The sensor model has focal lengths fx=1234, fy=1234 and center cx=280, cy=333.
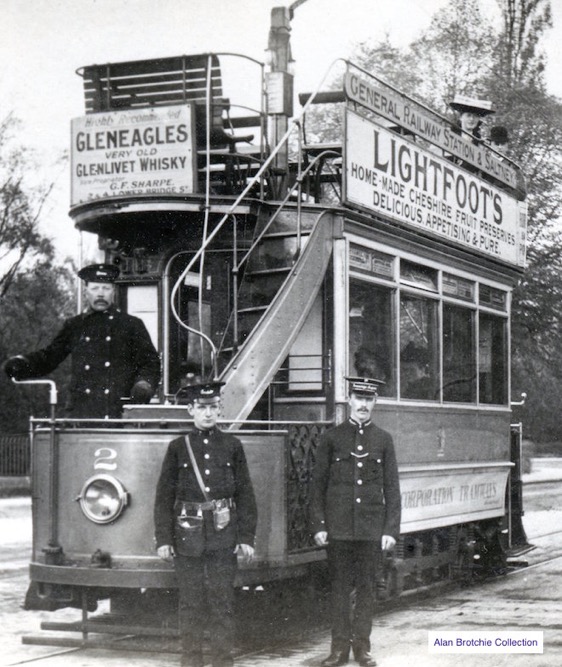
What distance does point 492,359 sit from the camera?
11.9 meters

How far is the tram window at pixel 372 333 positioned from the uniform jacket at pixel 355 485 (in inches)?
47.1

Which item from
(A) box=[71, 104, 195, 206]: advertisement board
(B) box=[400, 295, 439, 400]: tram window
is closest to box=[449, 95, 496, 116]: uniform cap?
(B) box=[400, 295, 439, 400]: tram window

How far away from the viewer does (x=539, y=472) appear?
36500mm

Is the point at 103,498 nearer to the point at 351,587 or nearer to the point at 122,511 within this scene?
the point at 122,511

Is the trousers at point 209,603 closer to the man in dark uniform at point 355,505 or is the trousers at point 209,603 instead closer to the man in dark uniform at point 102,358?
the man in dark uniform at point 355,505

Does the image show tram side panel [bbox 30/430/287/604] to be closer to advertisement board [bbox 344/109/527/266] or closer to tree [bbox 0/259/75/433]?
advertisement board [bbox 344/109/527/266]

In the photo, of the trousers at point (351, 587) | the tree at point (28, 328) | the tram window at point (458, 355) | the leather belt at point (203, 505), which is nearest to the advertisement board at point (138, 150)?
the leather belt at point (203, 505)

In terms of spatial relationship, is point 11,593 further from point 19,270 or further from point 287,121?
point 19,270

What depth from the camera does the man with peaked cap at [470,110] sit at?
12047 mm

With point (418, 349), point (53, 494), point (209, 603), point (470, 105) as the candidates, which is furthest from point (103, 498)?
point (470, 105)

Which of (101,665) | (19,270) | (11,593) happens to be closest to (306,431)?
(101,665)

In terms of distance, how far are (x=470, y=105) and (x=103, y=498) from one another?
21.1ft

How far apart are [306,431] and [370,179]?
6.84 feet

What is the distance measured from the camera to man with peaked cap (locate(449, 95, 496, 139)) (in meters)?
12.0
